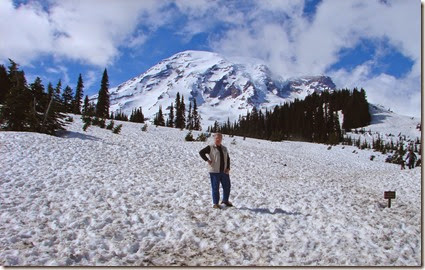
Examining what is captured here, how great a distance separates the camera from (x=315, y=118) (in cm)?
10175

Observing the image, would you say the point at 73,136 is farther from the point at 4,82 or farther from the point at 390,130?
the point at 390,130

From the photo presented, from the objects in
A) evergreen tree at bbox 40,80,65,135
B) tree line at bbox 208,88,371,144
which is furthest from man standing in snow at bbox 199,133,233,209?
tree line at bbox 208,88,371,144

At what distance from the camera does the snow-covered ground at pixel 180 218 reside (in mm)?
6133

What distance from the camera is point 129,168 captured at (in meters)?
14.7

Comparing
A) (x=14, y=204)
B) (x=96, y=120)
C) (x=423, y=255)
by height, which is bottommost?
(x=423, y=255)

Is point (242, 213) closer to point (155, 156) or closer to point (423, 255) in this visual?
point (423, 255)

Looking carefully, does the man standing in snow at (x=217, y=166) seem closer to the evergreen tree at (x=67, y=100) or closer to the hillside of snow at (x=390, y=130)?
the evergreen tree at (x=67, y=100)

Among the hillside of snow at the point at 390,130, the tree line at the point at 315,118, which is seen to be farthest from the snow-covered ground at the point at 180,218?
the hillside of snow at the point at 390,130

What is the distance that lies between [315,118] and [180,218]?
100538 mm

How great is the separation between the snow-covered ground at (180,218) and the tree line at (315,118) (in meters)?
83.2

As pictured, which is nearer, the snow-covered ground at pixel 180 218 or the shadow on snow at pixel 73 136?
the snow-covered ground at pixel 180 218

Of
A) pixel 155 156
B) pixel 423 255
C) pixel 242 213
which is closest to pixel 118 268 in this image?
pixel 242 213

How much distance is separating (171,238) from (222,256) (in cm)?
139

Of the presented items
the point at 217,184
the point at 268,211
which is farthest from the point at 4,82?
the point at 268,211
